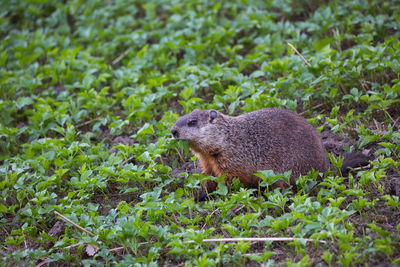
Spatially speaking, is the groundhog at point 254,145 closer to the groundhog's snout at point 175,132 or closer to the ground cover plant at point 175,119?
the groundhog's snout at point 175,132

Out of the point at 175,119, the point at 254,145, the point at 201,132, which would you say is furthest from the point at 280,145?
the point at 175,119

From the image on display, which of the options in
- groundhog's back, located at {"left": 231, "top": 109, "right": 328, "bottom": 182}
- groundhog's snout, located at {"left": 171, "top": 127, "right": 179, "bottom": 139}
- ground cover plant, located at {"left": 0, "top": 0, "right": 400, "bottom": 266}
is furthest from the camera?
groundhog's snout, located at {"left": 171, "top": 127, "right": 179, "bottom": 139}

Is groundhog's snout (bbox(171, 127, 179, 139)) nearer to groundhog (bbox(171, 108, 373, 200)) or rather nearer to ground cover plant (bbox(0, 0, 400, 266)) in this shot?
groundhog (bbox(171, 108, 373, 200))

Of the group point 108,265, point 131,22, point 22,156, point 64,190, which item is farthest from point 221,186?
point 131,22

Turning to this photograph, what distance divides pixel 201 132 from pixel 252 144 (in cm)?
52

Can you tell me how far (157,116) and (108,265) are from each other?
8.78 ft

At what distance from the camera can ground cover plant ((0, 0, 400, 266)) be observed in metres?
3.89

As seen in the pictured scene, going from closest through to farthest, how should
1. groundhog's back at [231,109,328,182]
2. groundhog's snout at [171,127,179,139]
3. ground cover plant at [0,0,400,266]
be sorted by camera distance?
ground cover plant at [0,0,400,266] → groundhog's back at [231,109,328,182] → groundhog's snout at [171,127,179,139]

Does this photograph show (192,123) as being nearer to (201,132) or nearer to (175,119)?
(201,132)

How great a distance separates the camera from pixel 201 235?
12.4 ft

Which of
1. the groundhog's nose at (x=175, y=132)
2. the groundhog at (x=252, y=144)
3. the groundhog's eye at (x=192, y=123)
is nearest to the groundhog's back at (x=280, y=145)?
the groundhog at (x=252, y=144)

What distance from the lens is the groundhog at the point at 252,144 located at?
4707mm

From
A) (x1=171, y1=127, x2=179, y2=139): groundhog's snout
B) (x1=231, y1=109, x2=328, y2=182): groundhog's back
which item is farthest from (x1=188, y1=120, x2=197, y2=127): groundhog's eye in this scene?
(x1=231, y1=109, x2=328, y2=182): groundhog's back

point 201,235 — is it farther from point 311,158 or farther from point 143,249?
point 311,158
